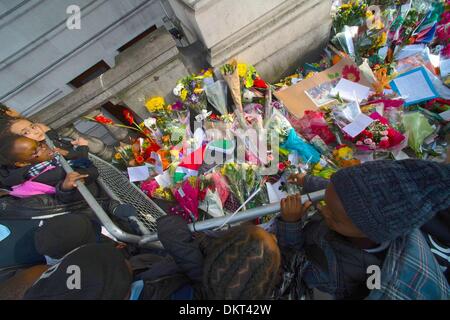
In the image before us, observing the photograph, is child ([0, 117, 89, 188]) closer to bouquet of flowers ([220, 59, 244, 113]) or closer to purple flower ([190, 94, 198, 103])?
purple flower ([190, 94, 198, 103])

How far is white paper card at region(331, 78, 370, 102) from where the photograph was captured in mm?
2923

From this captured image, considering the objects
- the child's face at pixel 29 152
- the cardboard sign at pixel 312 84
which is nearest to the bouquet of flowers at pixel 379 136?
the cardboard sign at pixel 312 84

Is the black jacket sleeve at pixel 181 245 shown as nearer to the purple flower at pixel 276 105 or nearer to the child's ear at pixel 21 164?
the child's ear at pixel 21 164

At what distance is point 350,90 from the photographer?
2994 mm

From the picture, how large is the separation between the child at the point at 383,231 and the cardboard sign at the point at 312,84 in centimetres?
186

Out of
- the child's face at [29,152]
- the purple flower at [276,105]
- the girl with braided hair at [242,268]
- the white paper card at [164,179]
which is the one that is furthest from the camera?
the purple flower at [276,105]

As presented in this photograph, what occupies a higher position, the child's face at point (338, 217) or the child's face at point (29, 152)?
the child's face at point (29, 152)

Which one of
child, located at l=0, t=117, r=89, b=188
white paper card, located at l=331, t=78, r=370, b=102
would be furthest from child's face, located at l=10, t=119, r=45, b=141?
white paper card, located at l=331, t=78, r=370, b=102

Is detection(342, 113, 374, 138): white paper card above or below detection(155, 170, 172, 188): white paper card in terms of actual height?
below

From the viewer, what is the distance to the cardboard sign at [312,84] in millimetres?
3006

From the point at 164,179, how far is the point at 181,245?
1.36 meters

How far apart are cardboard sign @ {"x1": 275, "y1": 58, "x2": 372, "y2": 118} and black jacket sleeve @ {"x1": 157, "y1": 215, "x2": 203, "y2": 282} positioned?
2038mm

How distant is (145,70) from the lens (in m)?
2.94
